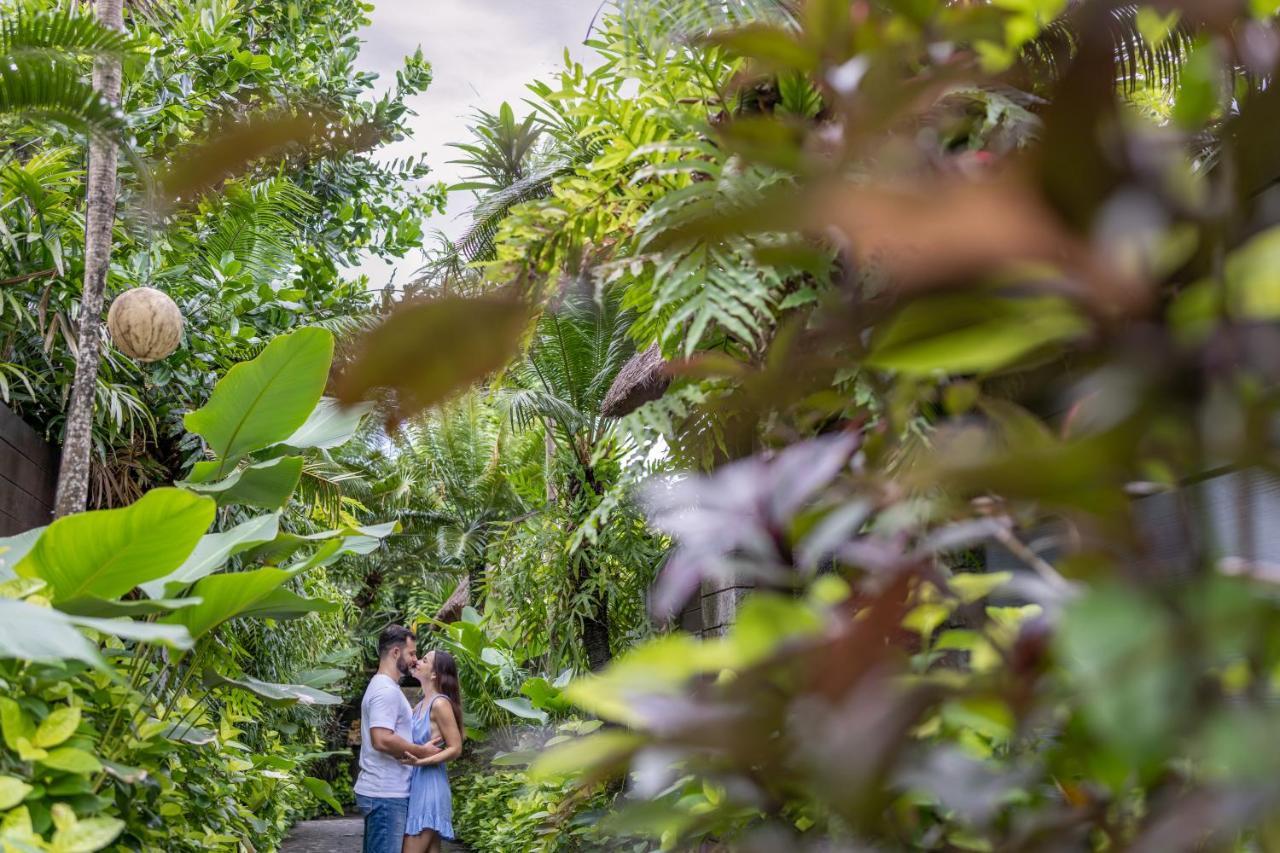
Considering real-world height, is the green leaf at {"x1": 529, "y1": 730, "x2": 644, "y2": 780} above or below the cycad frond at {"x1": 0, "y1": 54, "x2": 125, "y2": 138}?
below

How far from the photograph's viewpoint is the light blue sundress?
17.6ft

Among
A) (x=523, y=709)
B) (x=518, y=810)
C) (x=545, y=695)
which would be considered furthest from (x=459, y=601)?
(x=545, y=695)

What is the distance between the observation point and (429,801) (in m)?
5.40

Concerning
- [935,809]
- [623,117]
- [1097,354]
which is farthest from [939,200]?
[623,117]

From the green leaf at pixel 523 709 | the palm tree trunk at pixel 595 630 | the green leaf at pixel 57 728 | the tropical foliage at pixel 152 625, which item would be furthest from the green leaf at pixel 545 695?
the green leaf at pixel 57 728

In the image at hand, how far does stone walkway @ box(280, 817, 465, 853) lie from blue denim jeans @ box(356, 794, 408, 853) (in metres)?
3.31

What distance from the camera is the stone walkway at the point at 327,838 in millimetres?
9132

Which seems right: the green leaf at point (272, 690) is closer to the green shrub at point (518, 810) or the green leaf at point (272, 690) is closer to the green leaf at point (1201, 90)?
the green shrub at point (518, 810)

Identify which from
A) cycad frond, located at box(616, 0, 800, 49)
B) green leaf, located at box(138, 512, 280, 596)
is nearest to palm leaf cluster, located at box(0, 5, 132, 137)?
green leaf, located at box(138, 512, 280, 596)

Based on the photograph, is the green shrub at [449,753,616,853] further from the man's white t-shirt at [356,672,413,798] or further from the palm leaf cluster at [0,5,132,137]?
the palm leaf cluster at [0,5,132,137]

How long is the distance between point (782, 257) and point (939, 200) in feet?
0.49

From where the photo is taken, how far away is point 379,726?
518 cm

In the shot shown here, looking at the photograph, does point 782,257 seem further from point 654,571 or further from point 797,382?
point 654,571

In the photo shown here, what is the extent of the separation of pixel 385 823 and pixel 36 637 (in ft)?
14.3
